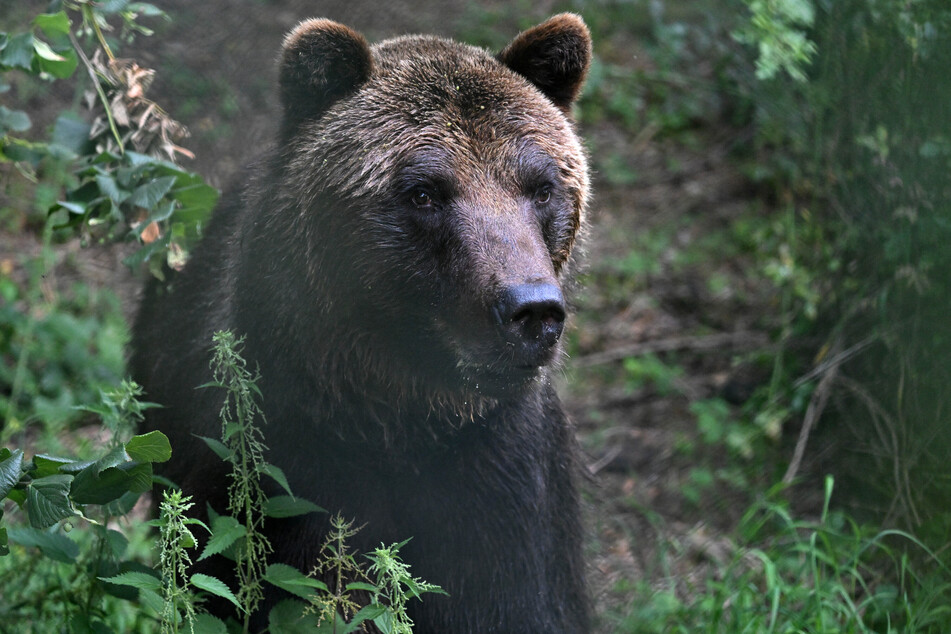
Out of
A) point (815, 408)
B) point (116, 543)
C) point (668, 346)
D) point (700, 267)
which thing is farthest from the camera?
point (700, 267)

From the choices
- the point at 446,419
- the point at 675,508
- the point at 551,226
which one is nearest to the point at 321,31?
the point at 551,226

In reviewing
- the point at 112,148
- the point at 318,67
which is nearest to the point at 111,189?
the point at 112,148

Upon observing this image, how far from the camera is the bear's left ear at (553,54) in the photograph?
389 centimetres

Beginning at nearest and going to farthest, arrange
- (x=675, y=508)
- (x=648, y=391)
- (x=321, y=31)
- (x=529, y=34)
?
(x=321, y=31) → (x=529, y=34) → (x=675, y=508) → (x=648, y=391)

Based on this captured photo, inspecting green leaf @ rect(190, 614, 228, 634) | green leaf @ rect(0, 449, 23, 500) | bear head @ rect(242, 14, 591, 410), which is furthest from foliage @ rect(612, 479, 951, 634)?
green leaf @ rect(0, 449, 23, 500)

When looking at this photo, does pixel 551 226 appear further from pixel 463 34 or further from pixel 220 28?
pixel 463 34

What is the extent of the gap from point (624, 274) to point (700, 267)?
2.17 feet

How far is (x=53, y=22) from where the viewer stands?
375cm

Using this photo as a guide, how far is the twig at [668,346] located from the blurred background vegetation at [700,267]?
1.0 inches

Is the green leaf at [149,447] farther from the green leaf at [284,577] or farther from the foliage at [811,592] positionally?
the foliage at [811,592]

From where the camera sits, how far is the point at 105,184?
3.94m

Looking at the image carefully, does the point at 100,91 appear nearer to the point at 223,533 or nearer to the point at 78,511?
the point at 78,511

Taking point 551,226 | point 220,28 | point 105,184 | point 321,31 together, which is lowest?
point 220,28

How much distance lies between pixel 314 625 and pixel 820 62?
4.32 meters
